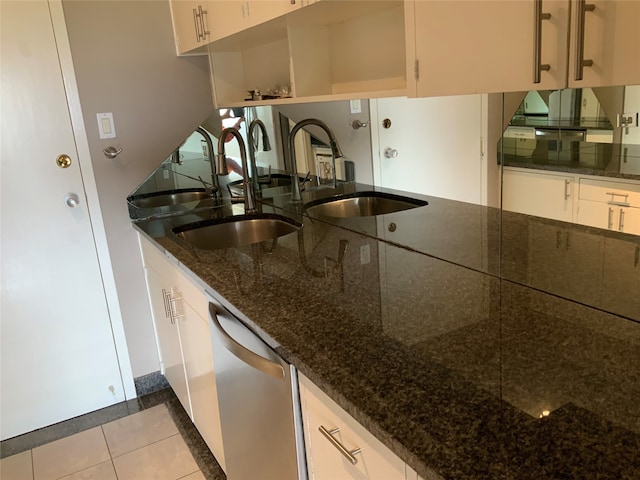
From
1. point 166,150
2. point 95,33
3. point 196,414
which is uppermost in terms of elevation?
point 95,33

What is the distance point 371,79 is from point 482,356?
1.29 m

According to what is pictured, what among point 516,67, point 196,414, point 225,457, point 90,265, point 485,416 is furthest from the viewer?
point 90,265

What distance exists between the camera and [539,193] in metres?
1.26

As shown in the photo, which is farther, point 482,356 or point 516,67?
point 516,67

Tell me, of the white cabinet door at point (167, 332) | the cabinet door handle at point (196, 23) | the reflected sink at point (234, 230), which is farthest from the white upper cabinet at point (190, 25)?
the white cabinet door at point (167, 332)

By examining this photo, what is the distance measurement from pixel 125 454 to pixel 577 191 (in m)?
2.09

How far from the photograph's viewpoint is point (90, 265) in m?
2.50

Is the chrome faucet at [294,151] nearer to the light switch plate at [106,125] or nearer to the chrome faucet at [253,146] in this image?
the chrome faucet at [253,146]

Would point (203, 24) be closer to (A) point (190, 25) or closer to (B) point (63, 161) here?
(A) point (190, 25)

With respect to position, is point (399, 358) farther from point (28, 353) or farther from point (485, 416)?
point (28, 353)

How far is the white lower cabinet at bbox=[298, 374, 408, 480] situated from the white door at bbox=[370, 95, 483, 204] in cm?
74

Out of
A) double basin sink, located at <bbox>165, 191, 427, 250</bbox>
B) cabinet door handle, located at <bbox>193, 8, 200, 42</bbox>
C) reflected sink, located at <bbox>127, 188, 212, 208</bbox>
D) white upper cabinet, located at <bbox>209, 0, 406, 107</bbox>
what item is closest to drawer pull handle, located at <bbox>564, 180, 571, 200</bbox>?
white upper cabinet, located at <bbox>209, 0, 406, 107</bbox>

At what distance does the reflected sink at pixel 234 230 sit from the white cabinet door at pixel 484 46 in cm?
112

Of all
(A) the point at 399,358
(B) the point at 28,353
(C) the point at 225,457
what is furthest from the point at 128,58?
(A) the point at 399,358
